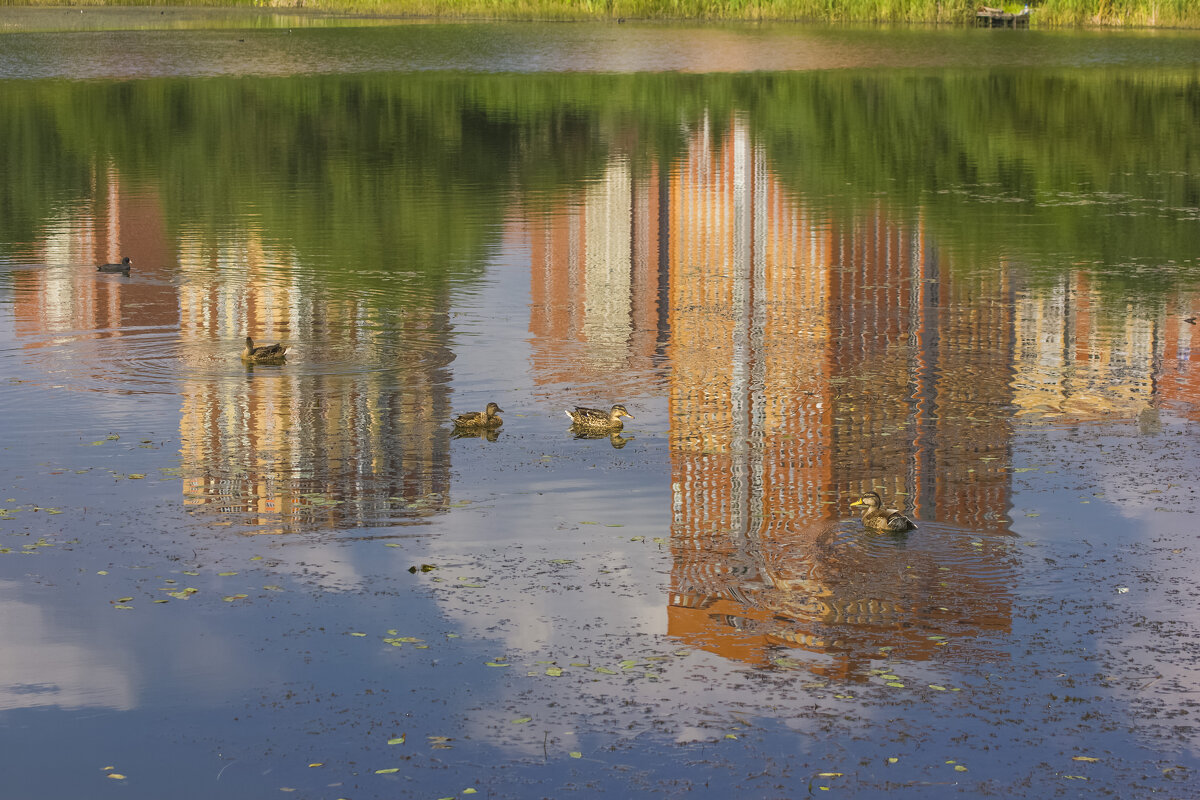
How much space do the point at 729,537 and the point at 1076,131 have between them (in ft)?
120

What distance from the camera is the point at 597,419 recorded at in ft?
50.0

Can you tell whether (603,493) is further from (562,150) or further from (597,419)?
(562,150)

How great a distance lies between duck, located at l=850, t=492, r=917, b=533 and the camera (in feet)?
40.5

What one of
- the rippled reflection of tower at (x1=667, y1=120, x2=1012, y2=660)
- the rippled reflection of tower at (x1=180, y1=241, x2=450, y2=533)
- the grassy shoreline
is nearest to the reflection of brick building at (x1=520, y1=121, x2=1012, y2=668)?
the rippled reflection of tower at (x1=667, y1=120, x2=1012, y2=660)

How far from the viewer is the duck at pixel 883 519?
12.3 metres

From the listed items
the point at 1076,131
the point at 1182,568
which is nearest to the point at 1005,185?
the point at 1076,131

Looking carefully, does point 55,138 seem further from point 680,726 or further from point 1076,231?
point 680,726

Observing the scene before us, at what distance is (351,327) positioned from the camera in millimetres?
20203

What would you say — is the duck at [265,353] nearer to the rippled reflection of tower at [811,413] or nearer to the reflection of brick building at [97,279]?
the reflection of brick building at [97,279]

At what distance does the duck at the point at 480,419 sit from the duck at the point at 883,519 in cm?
417

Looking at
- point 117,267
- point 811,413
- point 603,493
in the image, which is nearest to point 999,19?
point 117,267

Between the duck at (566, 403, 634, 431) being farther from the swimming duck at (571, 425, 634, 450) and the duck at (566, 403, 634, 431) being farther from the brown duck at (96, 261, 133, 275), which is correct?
the brown duck at (96, 261, 133, 275)

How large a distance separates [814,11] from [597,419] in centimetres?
8320

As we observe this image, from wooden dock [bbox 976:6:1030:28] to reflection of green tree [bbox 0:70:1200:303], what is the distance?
30.4 metres
